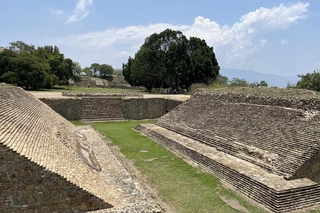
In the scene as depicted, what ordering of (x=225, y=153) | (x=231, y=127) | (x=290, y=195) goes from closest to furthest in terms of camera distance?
(x=290, y=195) → (x=225, y=153) → (x=231, y=127)

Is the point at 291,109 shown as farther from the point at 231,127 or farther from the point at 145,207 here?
the point at 145,207

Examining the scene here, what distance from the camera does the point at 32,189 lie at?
627 centimetres

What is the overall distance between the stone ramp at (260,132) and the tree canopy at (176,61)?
1973cm

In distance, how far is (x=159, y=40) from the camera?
38.3 m

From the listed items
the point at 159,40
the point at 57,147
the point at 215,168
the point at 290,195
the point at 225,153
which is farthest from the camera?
the point at 159,40

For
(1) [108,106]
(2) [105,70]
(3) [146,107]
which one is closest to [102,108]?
(1) [108,106]

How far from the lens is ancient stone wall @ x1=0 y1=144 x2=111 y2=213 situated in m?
6.10

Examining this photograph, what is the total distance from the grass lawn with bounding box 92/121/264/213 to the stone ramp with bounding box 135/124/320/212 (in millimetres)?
390

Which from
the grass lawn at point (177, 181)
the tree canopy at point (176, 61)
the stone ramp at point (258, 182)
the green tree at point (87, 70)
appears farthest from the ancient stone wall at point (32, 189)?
the green tree at point (87, 70)

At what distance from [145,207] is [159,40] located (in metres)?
33.2

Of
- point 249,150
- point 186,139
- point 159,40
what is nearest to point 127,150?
point 186,139

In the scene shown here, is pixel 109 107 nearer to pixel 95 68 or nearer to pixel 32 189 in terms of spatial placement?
pixel 32 189

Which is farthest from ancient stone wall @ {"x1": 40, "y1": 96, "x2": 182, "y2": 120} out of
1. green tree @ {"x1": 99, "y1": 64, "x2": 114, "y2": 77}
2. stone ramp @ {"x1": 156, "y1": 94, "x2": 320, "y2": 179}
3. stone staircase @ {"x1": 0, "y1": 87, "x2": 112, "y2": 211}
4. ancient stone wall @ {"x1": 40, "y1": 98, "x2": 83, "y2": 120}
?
green tree @ {"x1": 99, "y1": 64, "x2": 114, "y2": 77}

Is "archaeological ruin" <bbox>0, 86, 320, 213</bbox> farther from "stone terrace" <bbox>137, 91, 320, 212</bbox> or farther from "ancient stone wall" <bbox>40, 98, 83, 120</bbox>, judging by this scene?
"ancient stone wall" <bbox>40, 98, 83, 120</bbox>
